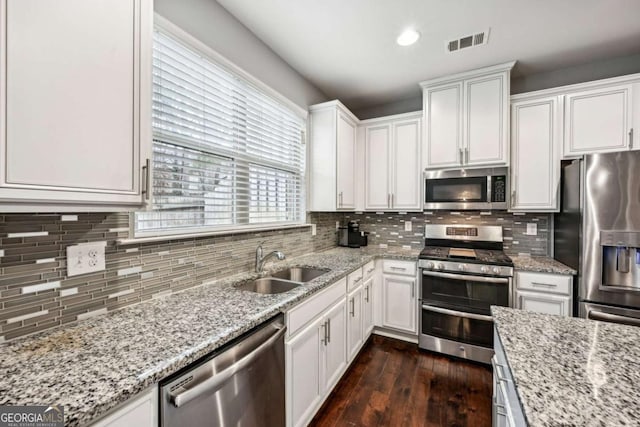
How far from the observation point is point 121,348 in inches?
36.2

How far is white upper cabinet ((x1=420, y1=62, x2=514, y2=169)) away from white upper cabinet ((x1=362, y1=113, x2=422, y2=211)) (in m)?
0.21

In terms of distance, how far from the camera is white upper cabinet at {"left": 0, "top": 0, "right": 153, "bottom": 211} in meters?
0.75

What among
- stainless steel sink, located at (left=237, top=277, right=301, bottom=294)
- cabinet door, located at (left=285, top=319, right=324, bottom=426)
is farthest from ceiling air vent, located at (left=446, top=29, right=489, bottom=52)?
cabinet door, located at (left=285, top=319, right=324, bottom=426)

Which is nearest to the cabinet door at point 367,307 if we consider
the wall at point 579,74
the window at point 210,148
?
the window at point 210,148

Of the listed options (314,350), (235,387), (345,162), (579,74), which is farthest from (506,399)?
(579,74)

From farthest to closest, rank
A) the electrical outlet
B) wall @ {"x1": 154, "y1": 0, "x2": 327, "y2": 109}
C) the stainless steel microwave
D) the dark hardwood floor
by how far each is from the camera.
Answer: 1. the stainless steel microwave
2. the dark hardwood floor
3. wall @ {"x1": 154, "y1": 0, "x2": 327, "y2": 109}
4. the electrical outlet

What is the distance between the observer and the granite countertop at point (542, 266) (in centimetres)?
220

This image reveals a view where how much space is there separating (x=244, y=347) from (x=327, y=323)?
84 cm

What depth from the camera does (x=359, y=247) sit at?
3.33m

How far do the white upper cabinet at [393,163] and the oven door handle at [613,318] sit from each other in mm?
1574

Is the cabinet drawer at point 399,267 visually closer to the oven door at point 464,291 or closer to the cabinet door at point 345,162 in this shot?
the oven door at point 464,291

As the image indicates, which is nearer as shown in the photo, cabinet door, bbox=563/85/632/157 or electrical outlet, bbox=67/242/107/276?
electrical outlet, bbox=67/242/107/276

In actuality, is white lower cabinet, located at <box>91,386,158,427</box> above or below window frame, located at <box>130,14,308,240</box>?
below

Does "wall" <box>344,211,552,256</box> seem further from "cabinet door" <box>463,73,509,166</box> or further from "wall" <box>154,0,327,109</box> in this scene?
"wall" <box>154,0,327,109</box>
